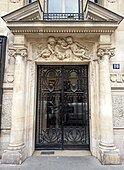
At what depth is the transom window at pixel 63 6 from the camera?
575cm

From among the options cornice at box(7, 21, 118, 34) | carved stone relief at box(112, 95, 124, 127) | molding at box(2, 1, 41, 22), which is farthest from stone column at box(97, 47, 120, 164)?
molding at box(2, 1, 41, 22)

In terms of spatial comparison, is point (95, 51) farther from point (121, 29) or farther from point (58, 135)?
point (58, 135)

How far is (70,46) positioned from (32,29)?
4.22ft

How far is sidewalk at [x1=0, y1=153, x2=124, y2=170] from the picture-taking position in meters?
4.15

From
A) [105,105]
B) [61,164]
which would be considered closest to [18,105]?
[61,164]

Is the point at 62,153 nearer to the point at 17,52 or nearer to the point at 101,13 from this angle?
the point at 17,52

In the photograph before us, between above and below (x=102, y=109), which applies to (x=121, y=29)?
above

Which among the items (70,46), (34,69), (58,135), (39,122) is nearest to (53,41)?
(70,46)

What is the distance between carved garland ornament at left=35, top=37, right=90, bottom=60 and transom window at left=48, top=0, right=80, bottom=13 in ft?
4.06

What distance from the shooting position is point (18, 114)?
472cm

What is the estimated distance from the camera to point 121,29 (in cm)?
537

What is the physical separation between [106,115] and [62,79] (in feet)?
6.24

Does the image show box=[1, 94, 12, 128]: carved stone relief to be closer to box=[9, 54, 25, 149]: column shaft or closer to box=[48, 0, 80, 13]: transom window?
box=[9, 54, 25, 149]: column shaft

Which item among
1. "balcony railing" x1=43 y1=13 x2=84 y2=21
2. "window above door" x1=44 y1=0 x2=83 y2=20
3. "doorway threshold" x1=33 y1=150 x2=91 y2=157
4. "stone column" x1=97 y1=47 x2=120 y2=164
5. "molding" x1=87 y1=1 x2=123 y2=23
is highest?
"window above door" x1=44 y1=0 x2=83 y2=20
